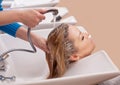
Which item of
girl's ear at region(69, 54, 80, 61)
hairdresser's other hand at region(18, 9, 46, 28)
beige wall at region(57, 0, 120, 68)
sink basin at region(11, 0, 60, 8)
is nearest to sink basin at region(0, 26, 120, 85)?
girl's ear at region(69, 54, 80, 61)

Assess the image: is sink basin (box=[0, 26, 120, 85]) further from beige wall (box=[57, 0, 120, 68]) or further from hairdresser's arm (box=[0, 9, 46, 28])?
beige wall (box=[57, 0, 120, 68])

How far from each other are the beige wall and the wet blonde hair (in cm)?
68

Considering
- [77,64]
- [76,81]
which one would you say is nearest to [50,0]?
[77,64]

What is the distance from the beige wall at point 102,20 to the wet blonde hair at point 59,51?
68cm

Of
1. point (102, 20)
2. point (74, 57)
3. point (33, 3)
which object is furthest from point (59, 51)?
point (102, 20)

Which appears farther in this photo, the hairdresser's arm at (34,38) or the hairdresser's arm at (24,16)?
the hairdresser's arm at (34,38)

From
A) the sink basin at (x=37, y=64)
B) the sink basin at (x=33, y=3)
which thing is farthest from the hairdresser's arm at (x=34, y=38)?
the sink basin at (x=33, y=3)

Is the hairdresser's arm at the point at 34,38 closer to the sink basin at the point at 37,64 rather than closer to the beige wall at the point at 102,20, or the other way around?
the sink basin at the point at 37,64

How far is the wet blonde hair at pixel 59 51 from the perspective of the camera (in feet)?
3.88

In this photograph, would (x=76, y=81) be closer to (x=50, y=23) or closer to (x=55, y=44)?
(x=55, y=44)

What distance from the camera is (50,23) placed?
4.98ft

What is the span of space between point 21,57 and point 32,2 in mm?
566

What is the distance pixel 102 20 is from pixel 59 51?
798mm

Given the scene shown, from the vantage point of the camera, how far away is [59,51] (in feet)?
3.90
